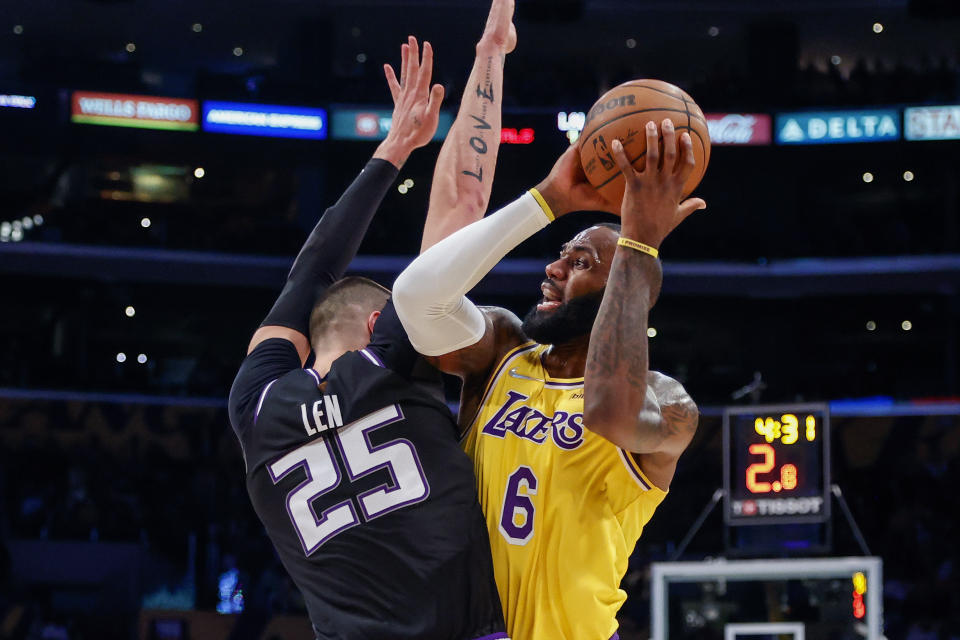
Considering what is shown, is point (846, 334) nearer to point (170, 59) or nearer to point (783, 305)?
point (783, 305)

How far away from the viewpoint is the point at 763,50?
22438 mm

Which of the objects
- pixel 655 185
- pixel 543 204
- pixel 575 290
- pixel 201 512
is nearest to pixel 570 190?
pixel 543 204

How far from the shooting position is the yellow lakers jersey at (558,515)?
137 inches

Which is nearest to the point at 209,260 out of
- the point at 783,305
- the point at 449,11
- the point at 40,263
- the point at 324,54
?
the point at 40,263

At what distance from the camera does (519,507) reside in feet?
11.6

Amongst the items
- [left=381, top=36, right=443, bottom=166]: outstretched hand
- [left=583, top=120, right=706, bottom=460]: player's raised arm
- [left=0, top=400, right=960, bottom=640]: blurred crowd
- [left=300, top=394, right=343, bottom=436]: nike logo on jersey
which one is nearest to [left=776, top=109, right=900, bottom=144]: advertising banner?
[left=0, top=400, right=960, bottom=640]: blurred crowd

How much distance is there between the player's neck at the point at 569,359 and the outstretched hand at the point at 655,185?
2.76 ft

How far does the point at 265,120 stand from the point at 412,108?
16881mm

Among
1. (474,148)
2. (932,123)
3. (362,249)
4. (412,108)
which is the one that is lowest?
(474,148)

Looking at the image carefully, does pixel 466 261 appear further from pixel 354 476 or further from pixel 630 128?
pixel 354 476

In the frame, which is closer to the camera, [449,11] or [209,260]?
[209,260]

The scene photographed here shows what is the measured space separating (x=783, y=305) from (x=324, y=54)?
9.95m

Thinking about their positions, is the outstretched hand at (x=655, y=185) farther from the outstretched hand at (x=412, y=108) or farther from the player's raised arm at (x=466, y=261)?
the outstretched hand at (x=412, y=108)

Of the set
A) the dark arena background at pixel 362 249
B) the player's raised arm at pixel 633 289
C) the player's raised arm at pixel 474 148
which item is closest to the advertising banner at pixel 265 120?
the dark arena background at pixel 362 249
